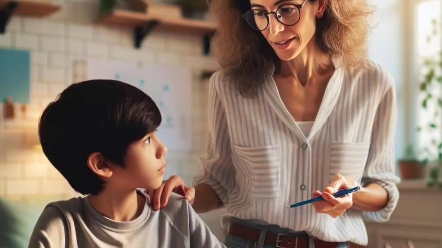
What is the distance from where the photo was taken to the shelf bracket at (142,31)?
3439 mm

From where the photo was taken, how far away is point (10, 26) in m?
3.16

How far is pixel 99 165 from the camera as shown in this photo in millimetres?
1194

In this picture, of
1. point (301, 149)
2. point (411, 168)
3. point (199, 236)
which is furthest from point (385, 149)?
point (411, 168)

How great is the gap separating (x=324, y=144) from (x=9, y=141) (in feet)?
6.73

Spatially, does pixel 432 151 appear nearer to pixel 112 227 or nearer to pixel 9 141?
pixel 9 141

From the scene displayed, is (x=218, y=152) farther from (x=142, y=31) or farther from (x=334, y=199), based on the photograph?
(x=142, y=31)

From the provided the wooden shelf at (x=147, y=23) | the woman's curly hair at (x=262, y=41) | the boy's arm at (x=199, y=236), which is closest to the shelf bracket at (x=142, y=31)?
the wooden shelf at (x=147, y=23)

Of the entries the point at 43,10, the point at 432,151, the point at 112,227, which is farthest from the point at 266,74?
the point at 432,151

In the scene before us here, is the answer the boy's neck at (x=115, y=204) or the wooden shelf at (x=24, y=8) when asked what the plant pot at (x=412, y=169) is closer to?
the wooden shelf at (x=24, y=8)

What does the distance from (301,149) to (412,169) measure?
1.95 m

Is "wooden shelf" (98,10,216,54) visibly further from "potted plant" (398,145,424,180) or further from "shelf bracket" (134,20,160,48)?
"potted plant" (398,145,424,180)

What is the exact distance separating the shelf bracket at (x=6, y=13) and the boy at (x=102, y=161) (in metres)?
2.04

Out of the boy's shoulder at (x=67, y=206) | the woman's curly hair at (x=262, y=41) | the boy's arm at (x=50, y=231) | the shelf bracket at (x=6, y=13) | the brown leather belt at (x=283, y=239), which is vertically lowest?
the brown leather belt at (x=283, y=239)

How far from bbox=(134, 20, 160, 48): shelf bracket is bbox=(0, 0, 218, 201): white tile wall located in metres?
0.03
